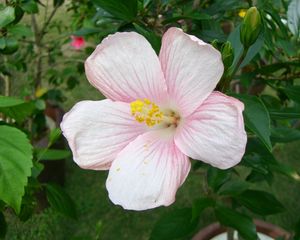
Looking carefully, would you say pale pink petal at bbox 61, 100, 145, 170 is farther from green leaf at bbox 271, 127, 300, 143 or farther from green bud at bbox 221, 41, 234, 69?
green leaf at bbox 271, 127, 300, 143

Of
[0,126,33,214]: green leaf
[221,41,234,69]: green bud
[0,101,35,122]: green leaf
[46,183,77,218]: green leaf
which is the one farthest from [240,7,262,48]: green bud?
[46,183,77,218]: green leaf

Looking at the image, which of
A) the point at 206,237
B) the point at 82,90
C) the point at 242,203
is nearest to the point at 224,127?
the point at 242,203

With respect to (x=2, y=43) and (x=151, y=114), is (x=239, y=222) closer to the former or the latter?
(x=151, y=114)

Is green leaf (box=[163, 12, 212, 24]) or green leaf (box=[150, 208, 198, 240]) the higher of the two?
green leaf (box=[163, 12, 212, 24])

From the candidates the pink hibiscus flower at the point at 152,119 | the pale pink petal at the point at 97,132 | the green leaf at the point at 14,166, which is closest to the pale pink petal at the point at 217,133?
the pink hibiscus flower at the point at 152,119

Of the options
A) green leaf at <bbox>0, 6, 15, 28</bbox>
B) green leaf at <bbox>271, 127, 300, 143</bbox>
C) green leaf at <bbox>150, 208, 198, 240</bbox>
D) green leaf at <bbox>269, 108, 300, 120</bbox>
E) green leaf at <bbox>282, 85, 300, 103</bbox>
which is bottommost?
green leaf at <bbox>150, 208, 198, 240</bbox>

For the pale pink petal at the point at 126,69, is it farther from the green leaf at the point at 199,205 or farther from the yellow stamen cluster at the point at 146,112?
the green leaf at the point at 199,205
